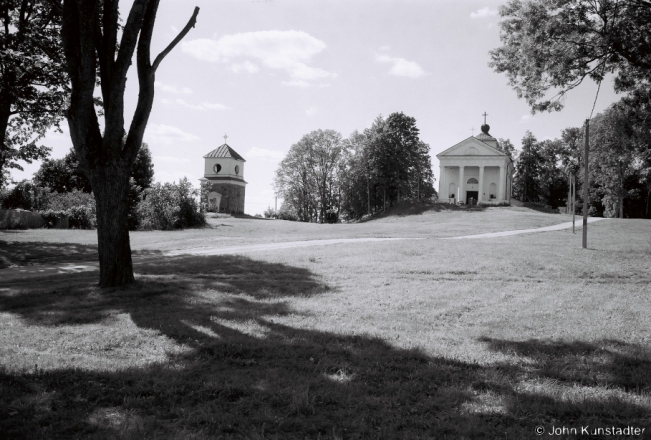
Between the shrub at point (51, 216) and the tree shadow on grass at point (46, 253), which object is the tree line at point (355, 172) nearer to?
the shrub at point (51, 216)

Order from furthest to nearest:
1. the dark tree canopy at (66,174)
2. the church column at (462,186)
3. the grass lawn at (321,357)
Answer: the church column at (462,186), the dark tree canopy at (66,174), the grass lawn at (321,357)

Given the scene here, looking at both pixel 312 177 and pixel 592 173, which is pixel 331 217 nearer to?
pixel 312 177

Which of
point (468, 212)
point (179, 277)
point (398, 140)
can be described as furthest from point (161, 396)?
point (398, 140)

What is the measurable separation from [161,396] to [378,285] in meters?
6.12

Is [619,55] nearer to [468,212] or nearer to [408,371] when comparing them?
[408,371]

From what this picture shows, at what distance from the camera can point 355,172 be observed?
6138 cm

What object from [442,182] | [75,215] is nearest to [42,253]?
[75,215]

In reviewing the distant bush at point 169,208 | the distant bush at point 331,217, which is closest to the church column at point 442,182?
the distant bush at point 331,217

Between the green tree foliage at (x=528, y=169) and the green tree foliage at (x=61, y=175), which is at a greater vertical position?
the green tree foliage at (x=528, y=169)

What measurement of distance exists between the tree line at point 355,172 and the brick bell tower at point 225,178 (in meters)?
8.94

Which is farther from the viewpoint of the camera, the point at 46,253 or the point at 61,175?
the point at 61,175

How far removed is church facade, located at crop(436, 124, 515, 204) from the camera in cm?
5300

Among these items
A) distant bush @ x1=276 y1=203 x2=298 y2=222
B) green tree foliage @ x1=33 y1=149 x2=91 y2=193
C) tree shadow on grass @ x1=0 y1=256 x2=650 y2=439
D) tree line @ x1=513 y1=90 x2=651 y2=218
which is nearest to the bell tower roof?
distant bush @ x1=276 y1=203 x2=298 y2=222

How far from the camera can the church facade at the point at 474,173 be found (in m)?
53.0
